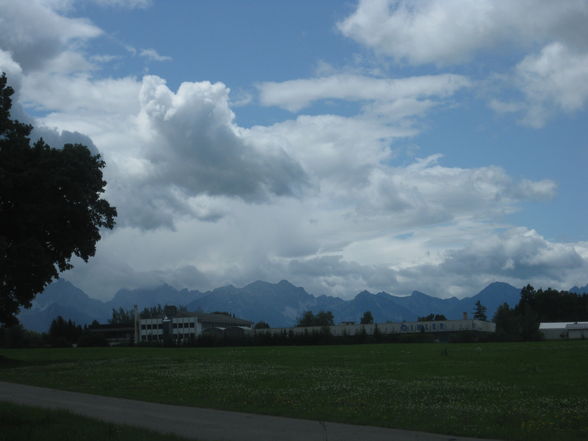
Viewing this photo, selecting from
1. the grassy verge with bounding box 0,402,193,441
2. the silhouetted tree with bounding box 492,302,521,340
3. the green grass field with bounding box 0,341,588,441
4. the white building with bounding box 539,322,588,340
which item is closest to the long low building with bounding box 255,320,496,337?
the silhouetted tree with bounding box 492,302,521,340

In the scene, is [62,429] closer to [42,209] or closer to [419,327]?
[42,209]

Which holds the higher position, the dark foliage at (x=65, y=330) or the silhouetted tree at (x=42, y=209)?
the silhouetted tree at (x=42, y=209)

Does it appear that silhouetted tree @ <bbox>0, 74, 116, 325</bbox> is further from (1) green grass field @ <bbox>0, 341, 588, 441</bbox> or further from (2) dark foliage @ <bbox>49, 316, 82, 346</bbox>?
(2) dark foliage @ <bbox>49, 316, 82, 346</bbox>

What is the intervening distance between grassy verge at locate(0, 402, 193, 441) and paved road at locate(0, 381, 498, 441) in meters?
0.90

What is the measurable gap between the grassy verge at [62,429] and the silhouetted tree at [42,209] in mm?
33854

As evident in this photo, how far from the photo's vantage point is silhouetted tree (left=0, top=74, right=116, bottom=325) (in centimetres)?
5066

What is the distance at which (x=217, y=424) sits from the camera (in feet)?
58.4

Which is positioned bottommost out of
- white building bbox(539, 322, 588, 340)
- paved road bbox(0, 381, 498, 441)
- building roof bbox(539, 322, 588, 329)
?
white building bbox(539, 322, 588, 340)

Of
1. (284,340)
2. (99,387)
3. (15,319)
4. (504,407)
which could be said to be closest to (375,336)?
(284,340)

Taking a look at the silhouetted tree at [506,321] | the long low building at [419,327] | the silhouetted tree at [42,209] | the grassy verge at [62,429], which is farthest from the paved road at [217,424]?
the silhouetted tree at [506,321]

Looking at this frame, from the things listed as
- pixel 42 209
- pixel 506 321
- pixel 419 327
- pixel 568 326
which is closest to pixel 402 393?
pixel 42 209

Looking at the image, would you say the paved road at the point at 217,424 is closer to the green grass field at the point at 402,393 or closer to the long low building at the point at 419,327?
the green grass field at the point at 402,393

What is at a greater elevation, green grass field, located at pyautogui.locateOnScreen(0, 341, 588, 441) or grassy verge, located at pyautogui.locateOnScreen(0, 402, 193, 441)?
grassy verge, located at pyautogui.locateOnScreen(0, 402, 193, 441)

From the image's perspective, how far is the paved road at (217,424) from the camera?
15.7 meters
